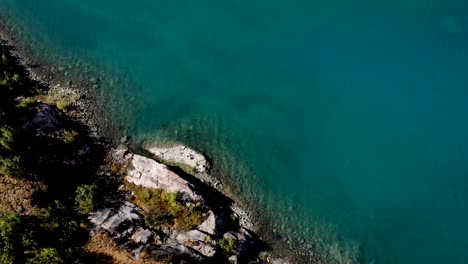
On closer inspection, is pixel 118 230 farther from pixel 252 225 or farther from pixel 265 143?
pixel 265 143

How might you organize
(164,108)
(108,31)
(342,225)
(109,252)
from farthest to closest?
(108,31), (164,108), (342,225), (109,252)

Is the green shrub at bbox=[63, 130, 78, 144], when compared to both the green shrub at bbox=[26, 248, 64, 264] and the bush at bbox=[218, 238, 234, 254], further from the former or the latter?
the bush at bbox=[218, 238, 234, 254]

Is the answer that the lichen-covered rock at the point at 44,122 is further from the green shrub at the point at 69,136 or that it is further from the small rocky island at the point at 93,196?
the green shrub at the point at 69,136

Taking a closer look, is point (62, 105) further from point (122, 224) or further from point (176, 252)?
point (176, 252)

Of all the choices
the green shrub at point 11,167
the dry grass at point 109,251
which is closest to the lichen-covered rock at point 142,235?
the dry grass at point 109,251

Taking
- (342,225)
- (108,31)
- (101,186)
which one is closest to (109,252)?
(101,186)

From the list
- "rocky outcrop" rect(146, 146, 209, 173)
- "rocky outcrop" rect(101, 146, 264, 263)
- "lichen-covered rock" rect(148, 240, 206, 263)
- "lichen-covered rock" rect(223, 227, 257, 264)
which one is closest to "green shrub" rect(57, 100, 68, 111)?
"rocky outcrop" rect(101, 146, 264, 263)

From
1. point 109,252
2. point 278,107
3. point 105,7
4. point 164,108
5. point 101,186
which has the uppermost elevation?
point 105,7
